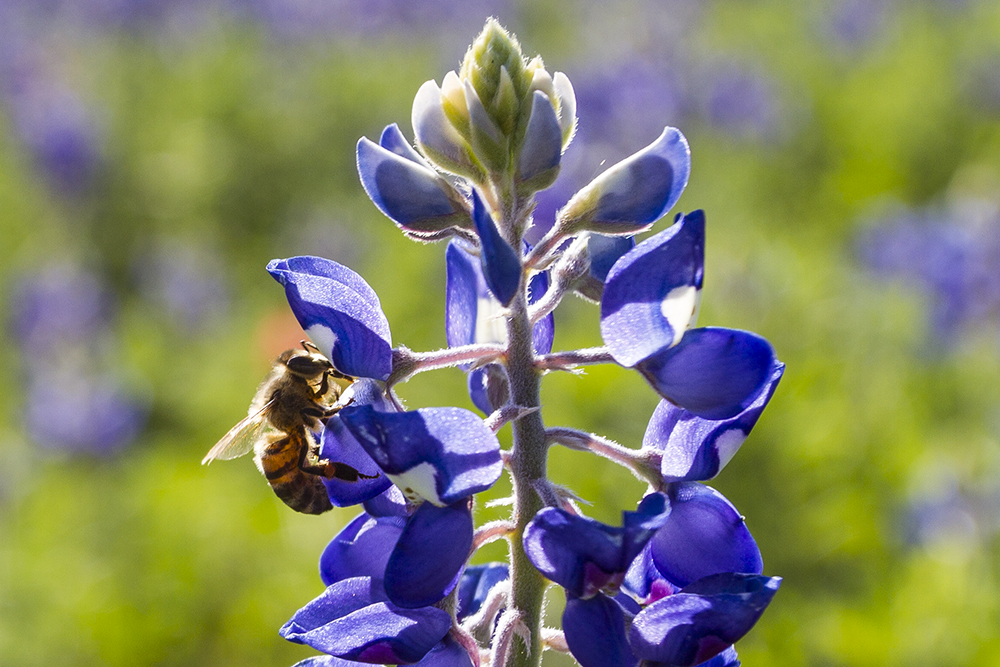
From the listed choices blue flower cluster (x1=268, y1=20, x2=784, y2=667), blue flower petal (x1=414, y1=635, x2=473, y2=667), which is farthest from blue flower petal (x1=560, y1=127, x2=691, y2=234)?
blue flower petal (x1=414, y1=635, x2=473, y2=667)

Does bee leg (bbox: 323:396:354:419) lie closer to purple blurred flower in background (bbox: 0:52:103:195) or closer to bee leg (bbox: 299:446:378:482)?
bee leg (bbox: 299:446:378:482)

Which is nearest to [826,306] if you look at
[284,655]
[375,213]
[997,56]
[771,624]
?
[771,624]

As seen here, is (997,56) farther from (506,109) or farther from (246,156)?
(506,109)

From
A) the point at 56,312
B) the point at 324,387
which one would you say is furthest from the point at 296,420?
the point at 56,312

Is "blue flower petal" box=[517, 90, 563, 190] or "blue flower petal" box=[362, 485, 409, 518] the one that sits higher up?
"blue flower petal" box=[517, 90, 563, 190]

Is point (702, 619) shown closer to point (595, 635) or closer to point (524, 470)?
point (595, 635)

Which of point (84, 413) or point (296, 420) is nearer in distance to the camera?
point (296, 420)

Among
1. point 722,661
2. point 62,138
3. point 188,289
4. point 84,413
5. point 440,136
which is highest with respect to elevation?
point 62,138
